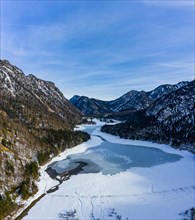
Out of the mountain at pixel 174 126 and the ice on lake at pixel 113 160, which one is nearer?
the ice on lake at pixel 113 160

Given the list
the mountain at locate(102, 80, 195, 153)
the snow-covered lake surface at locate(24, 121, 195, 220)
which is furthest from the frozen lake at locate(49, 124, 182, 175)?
the mountain at locate(102, 80, 195, 153)

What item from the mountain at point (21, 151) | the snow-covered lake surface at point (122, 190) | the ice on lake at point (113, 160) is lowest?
the snow-covered lake surface at point (122, 190)

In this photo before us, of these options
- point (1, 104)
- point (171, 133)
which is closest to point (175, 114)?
point (171, 133)

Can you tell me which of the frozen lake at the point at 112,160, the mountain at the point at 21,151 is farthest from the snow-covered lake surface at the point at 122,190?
the mountain at the point at 21,151

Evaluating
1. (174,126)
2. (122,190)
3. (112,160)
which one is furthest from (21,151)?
(174,126)

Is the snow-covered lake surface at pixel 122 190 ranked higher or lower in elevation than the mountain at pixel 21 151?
lower

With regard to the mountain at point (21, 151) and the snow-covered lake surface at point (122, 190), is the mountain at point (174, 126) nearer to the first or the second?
the snow-covered lake surface at point (122, 190)

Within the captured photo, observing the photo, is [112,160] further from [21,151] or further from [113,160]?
[21,151]
